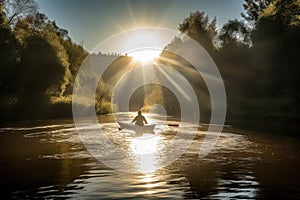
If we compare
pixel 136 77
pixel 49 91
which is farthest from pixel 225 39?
pixel 136 77

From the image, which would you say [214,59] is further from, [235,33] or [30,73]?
[30,73]

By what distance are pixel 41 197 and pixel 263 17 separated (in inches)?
2317

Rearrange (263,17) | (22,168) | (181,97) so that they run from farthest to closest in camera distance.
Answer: (181,97) < (263,17) < (22,168)

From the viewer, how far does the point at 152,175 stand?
49.4 ft

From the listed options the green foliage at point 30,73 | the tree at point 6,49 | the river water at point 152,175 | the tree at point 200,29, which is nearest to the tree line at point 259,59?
the tree at point 200,29

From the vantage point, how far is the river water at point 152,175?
40.0 feet

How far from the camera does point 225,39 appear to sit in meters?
83.8

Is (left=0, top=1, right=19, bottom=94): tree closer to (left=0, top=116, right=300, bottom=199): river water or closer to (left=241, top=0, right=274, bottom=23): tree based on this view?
(left=0, top=116, right=300, bottom=199): river water

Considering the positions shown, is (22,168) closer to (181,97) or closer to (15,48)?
(15,48)

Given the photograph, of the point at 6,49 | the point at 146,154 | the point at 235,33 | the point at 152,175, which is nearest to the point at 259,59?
the point at 235,33

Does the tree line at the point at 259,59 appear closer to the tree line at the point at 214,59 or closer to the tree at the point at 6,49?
the tree line at the point at 214,59

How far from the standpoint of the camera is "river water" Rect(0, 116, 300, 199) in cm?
1218

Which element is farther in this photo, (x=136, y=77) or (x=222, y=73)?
(x=136, y=77)

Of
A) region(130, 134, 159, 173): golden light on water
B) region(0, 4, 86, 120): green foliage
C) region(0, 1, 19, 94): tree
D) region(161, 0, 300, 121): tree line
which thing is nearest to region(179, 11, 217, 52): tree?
region(161, 0, 300, 121): tree line
